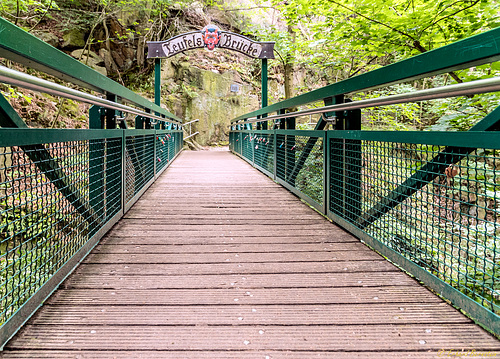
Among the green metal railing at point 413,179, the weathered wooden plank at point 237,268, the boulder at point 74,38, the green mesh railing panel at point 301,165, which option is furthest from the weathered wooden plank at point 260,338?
the boulder at point 74,38

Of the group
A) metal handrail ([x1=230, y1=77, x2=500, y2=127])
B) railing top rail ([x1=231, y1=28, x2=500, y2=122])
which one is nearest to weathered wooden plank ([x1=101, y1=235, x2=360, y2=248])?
metal handrail ([x1=230, y1=77, x2=500, y2=127])

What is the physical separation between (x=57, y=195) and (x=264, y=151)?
3838mm

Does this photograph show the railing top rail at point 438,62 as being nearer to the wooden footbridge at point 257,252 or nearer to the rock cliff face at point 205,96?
the wooden footbridge at point 257,252

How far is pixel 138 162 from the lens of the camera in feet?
11.1

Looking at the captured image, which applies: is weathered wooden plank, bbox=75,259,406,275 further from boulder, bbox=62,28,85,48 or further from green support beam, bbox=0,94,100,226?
boulder, bbox=62,28,85,48

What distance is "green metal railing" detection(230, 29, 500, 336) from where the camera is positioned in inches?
49.8

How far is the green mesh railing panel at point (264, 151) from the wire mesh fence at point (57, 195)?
2222 millimetres

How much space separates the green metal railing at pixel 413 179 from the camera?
4.15ft

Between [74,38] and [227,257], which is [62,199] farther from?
[74,38]

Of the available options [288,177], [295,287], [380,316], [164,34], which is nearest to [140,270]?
[295,287]

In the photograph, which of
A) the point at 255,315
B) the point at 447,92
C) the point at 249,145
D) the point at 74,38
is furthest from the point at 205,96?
the point at 255,315

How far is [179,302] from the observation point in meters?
1.45

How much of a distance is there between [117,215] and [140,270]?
3.11 ft

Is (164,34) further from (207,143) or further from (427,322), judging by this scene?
(427,322)
